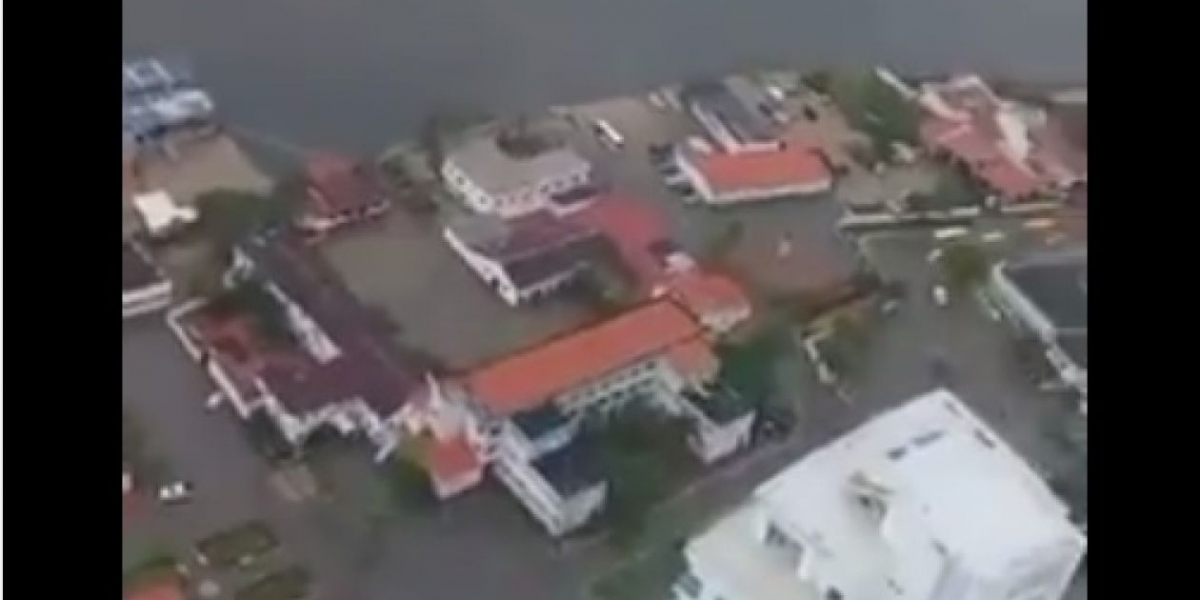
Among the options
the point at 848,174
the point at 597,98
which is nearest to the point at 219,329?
the point at 597,98

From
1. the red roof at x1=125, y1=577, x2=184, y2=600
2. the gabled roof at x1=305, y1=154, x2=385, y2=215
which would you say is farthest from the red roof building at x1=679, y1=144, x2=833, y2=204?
the red roof at x1=125, y1=577, x2=184, y2=600

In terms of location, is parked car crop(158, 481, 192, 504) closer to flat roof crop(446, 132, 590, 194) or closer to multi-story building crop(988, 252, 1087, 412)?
flat roof crop(446, 132, 590, 194)

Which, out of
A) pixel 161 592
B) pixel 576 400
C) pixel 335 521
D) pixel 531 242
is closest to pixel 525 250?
pixel 531 242

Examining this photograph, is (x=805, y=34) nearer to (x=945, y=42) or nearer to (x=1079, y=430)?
(x=945, y=42)

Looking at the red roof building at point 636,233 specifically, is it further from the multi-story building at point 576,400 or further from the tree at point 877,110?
the tree at point 877,110

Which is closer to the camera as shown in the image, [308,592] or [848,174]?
[308,592]

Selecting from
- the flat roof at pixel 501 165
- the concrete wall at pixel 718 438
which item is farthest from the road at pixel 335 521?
the flat roof at pixel 501 165
